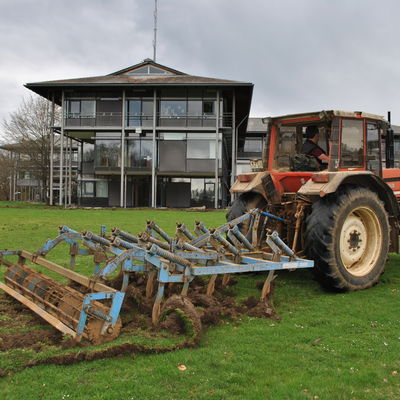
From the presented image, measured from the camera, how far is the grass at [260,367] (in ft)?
10.2

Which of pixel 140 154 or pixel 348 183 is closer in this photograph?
pixel 348 183

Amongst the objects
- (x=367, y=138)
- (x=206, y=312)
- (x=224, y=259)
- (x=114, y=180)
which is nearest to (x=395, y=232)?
(x=367, y=138)

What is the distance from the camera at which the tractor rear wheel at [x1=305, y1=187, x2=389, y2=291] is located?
5.52m

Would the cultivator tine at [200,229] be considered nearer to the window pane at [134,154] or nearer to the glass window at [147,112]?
the window pane at [134,154]

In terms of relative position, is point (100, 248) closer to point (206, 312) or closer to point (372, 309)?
point (206, 312)

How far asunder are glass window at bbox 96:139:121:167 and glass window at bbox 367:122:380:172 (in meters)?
25.8

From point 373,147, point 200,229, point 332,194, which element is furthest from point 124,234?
point 373,147

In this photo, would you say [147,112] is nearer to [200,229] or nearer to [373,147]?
[373,147]

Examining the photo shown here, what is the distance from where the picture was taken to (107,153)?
102ft

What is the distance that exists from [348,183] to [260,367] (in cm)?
336

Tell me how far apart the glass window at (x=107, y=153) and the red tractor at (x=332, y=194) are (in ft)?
82.0

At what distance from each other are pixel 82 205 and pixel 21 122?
457 inches

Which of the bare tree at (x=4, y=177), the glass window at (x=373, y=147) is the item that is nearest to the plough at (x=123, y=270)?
the glass window at (x=373, y=147)

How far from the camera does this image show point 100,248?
211 inches
